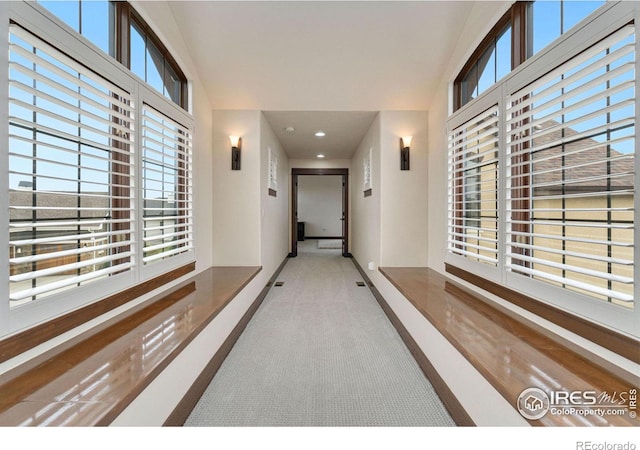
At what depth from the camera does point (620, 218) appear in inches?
48.4

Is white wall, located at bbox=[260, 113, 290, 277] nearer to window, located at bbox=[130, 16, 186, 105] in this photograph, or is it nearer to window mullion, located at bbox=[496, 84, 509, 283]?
window, located at bbox=[130, 16, 186, 105]

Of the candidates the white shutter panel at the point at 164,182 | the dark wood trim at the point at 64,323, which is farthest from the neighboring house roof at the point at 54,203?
the dark wood trim at the point at 64,323

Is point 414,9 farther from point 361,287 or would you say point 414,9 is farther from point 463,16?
point 361,287

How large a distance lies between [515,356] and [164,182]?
2577 millimetres

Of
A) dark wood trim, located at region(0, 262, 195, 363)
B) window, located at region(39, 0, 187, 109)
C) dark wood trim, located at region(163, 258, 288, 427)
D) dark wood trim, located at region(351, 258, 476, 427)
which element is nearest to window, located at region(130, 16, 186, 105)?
window, located at region(39, 0, 187, 109)

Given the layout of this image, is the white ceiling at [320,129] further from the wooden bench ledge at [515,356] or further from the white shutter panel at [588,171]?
the wooden bench ledge at [515,356]

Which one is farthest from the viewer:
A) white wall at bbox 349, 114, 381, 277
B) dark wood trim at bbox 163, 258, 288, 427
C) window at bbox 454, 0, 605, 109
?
white wall at bbox 349, 114, 381, 277

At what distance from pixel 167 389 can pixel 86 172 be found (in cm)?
126

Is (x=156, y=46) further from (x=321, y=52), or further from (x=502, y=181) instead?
(x=502, y=181)

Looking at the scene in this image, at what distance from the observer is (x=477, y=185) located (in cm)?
223

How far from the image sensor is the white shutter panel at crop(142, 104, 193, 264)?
197 centimetres

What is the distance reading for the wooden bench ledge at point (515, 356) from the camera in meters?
0.99

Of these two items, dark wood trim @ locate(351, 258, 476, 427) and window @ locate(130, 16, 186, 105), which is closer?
dark wood trim @ locate(351, 258, 476, 427)
